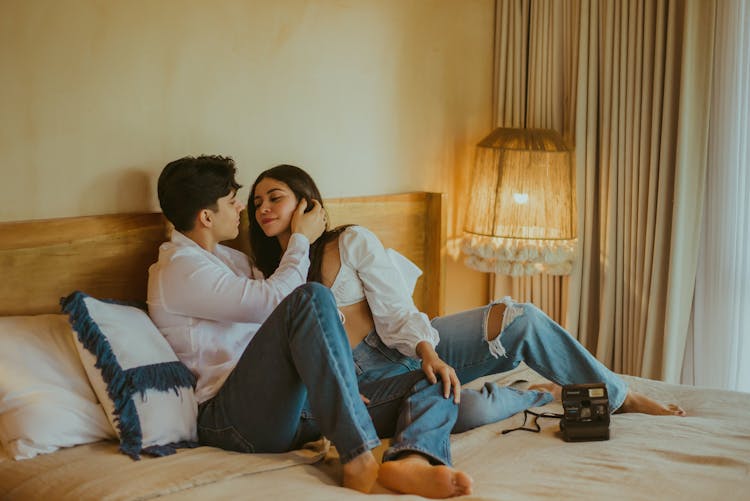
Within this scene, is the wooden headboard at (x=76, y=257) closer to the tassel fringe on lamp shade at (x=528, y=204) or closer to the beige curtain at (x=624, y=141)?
the tassel fringe on lamp shade at (x=528, y=204)

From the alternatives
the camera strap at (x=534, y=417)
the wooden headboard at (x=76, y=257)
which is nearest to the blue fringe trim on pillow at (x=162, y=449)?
the wooden headboard at (x=76, y=257)

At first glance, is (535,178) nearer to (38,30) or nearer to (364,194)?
(364,194)

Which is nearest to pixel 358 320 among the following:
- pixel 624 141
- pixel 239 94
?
pixel 239 94

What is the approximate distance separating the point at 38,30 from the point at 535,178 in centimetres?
175

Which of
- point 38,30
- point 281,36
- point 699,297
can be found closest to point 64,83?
point 38,30

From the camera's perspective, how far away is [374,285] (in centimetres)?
239

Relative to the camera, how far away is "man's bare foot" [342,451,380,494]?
1821mm

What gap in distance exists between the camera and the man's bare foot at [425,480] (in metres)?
1.77

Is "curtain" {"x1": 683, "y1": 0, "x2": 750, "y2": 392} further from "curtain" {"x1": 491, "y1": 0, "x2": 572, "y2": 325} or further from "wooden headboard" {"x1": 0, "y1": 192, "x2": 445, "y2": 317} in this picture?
"wooden headboard" {"x1": 0, "y1": 192, "x2": 445, "y2": 317}

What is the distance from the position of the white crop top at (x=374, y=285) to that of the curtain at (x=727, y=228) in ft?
3.98

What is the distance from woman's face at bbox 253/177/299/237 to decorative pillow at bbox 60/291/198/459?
1.63ft

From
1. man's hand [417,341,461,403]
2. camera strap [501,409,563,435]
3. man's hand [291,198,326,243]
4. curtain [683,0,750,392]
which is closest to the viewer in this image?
man's hand [417,341,461,403]

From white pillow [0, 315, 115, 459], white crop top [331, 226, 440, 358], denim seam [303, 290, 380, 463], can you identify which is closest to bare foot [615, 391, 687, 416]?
white crop top [331, 226, 440, 358]

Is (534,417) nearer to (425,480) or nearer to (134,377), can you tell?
(425,480)
